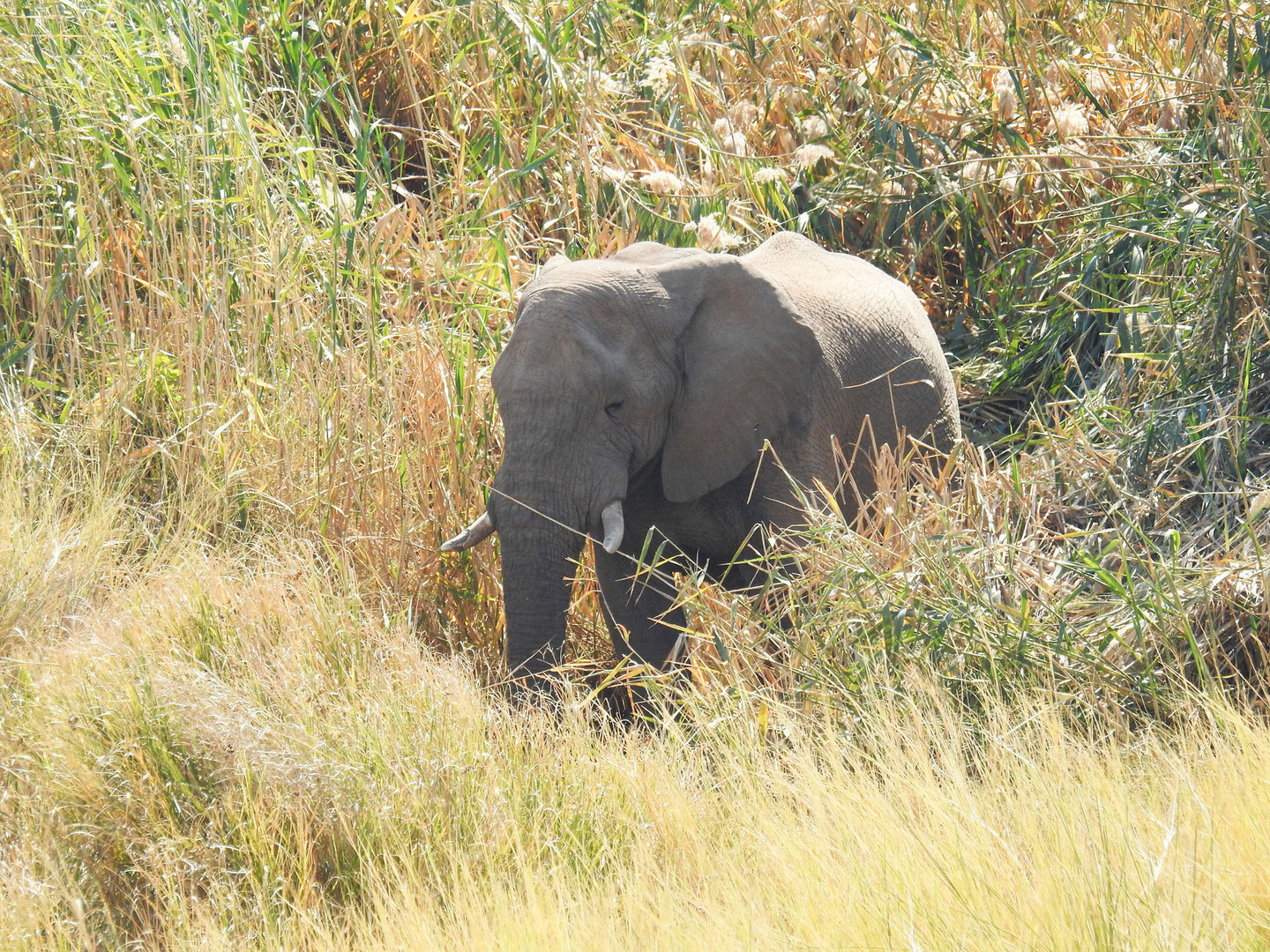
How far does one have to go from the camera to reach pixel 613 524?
3967 mm

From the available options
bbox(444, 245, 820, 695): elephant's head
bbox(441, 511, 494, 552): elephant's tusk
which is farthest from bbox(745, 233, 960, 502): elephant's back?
bbox(441, 511, 494, 552): elephant's tusk

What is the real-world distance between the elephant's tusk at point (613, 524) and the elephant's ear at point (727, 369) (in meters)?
0.26

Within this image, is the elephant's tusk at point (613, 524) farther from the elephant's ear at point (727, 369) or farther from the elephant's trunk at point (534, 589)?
the elephant's ear at point (727, 369)

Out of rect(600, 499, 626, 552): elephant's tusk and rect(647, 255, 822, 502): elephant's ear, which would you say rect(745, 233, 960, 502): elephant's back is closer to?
rect(647, 255, 822, 502): elephant's ear

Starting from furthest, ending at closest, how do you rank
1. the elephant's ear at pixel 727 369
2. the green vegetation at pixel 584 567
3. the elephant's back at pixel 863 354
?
the elephant's back at pixel 863 354
the elephant's ear at pixel 727 369
the green vegetation at pixel 584 567

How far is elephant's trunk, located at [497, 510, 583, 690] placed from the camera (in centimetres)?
402

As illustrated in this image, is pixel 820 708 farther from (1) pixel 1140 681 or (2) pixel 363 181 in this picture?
(2) pixel 363 181

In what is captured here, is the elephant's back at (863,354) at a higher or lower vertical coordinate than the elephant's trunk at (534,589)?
higher

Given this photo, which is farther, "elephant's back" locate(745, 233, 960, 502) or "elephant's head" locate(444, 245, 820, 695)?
"elephant's back" locate(745, 233, 960, 502)

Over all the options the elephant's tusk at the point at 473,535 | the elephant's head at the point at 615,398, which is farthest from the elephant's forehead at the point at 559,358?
the elephant's tusk at the point at 473,535

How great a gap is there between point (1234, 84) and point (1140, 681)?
9.00 ft

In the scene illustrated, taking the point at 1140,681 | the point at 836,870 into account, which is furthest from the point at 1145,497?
the point at 836,870

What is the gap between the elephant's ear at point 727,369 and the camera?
4.19 metres

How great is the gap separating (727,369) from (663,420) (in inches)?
9.2
